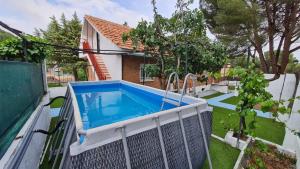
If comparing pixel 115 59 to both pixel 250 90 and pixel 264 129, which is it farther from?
pixel 264 129

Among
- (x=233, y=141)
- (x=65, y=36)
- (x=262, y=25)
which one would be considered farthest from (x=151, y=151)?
(x=65, y=36)

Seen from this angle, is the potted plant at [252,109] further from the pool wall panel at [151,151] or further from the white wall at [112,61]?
the white wall at [112,61]

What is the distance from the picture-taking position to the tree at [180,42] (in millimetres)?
7477

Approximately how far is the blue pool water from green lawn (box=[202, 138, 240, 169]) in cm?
175

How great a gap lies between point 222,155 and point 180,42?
5354 mm

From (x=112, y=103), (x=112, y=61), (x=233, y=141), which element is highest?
(x=112, y=61)

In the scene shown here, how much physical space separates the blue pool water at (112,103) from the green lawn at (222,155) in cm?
175

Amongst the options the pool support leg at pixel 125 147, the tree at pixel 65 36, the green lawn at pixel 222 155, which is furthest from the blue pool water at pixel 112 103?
the tree at pixel 65 36

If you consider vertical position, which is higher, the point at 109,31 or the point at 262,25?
the point at 262,25

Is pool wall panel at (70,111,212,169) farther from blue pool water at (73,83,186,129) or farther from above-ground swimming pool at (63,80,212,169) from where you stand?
blue pool water at (73,83,186,129)

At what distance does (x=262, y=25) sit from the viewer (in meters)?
10.7

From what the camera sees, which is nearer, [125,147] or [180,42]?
[125,147]

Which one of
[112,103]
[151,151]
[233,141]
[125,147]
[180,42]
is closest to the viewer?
[125,147]

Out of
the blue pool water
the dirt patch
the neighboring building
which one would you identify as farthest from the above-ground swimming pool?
the neighboring building
